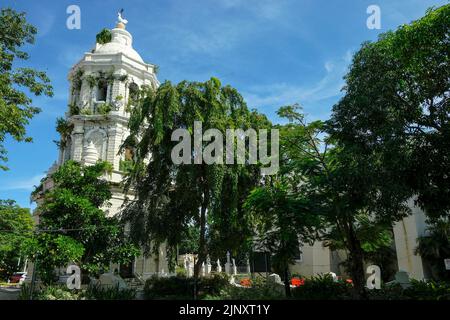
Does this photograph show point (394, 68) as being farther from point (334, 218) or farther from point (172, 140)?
point (172, 140)

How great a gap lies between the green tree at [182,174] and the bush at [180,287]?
1529mm

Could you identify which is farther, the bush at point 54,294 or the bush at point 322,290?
the bush at point 322,290

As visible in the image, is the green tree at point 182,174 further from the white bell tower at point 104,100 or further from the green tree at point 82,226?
the white bell tower at point 104,100

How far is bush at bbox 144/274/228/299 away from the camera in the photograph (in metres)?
17.7

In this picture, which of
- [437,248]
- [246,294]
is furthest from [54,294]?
[437,248]

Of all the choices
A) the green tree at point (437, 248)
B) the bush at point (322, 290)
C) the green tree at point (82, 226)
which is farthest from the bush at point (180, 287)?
the green tree at point (437, 248)

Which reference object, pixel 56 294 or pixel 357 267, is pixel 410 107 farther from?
pixel 56 294

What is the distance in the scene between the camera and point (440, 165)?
10281 millimetres

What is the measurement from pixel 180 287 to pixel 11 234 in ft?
42.8

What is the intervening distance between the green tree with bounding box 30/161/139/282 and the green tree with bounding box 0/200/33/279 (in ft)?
4.06

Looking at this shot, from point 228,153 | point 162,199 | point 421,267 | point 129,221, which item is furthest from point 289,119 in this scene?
point 421,267

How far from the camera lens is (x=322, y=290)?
16.8m

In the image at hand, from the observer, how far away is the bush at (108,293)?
1617cm

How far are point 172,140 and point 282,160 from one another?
5.39 meters
